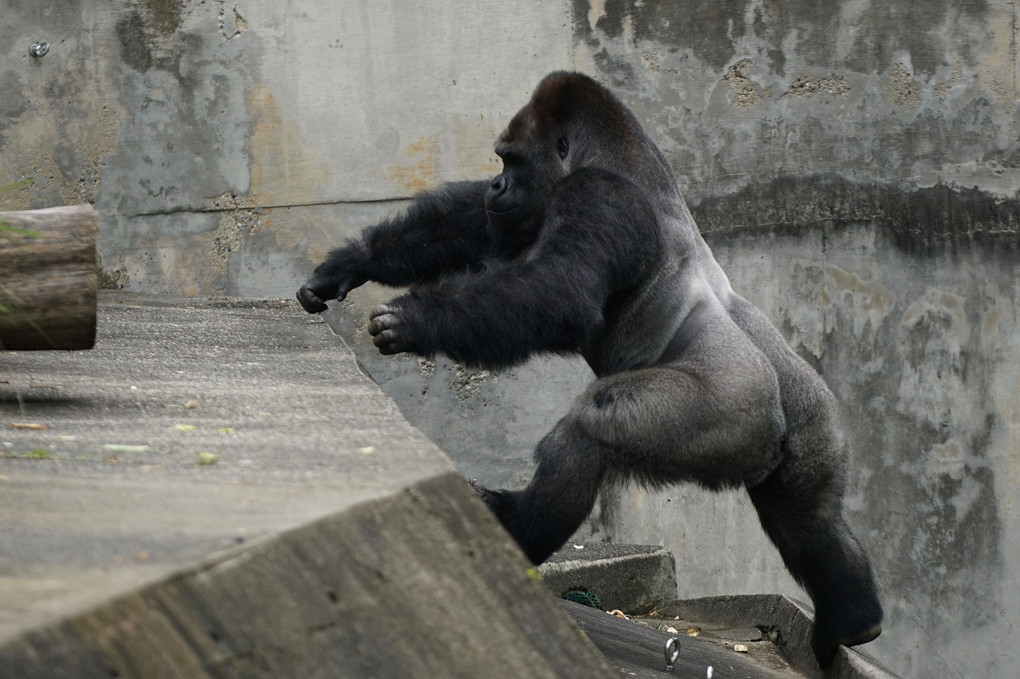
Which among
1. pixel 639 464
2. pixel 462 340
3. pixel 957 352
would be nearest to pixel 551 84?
pixel 462 340

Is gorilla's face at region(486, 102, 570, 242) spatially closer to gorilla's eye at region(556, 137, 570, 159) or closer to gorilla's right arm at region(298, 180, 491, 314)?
gorilla's eye at region(556, 137, 570, 159)

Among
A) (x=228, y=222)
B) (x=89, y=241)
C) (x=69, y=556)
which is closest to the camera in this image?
(x=69, y=556)

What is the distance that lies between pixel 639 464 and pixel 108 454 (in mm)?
1380

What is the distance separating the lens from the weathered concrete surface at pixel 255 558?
2.75 feet

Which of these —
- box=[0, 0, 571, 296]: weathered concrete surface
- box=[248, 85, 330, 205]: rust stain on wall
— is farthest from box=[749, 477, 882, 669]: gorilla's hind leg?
box=[248, 85, 330, 205]: rust stain on wall

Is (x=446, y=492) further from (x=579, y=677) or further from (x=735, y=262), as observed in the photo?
(x=735, y=262)

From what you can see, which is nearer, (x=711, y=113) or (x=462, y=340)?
(x=462, y=340)

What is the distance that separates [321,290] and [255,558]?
101 inches

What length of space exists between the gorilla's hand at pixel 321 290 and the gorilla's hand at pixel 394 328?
0.74 m

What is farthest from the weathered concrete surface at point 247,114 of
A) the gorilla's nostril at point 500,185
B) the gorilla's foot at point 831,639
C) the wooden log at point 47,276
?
the wooden log at point 47,276

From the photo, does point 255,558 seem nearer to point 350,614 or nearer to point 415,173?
point 350,614

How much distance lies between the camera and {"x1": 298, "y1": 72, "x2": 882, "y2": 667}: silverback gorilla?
8.57 ft

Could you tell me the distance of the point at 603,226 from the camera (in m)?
2.76

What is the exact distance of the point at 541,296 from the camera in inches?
106
